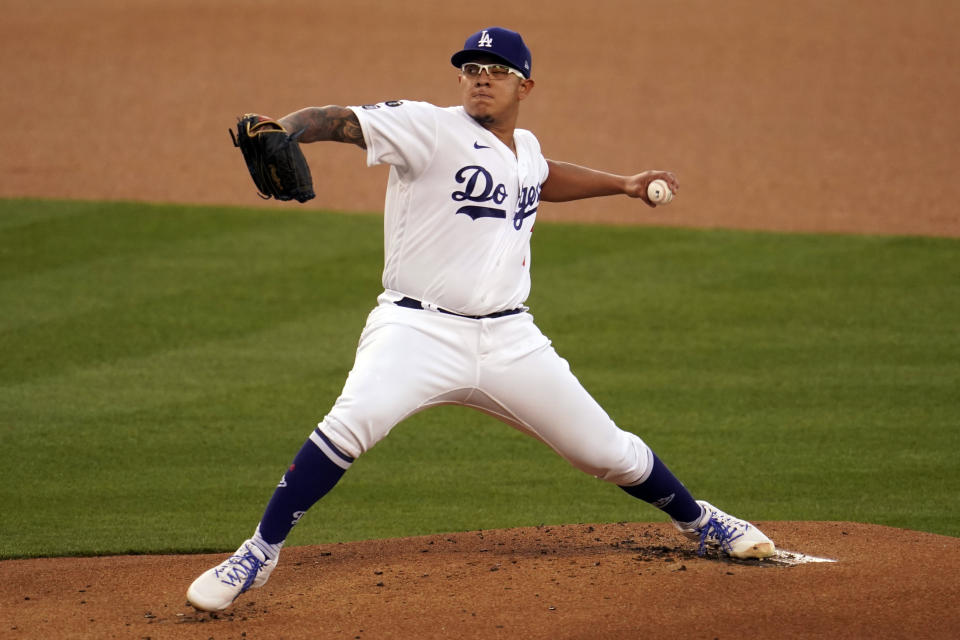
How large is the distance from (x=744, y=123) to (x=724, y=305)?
19.1 feet

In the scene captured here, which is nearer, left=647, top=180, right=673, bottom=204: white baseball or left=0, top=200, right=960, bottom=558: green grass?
left=647, top=180, right=673, bottom=204: white baseball

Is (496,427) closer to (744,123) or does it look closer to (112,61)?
(744,123)

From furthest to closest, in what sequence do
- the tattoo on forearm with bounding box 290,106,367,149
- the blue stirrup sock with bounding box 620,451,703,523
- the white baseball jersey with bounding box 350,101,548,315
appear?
the blue stirrup sock with bounding box 620,451,703,523, the white baseball jersey with bounding box 350,101,548,315, the tattoo on forearm with bounding box 290,106,367,149

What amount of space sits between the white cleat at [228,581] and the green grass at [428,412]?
1.36 m

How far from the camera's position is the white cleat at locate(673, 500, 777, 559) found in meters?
4.75

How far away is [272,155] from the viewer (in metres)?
3.92

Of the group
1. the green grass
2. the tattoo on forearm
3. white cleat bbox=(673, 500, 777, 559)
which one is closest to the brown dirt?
white cleat bbox=(673, 500, 777, 559)

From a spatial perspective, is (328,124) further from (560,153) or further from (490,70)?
(560,153)

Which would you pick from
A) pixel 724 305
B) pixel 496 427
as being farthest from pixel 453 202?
pixel 724 305

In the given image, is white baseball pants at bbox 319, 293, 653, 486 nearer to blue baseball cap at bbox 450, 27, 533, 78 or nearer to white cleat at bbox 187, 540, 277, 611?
white cleat at bbox 187, 540, 277, 611

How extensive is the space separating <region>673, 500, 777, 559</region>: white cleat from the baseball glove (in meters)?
1.90

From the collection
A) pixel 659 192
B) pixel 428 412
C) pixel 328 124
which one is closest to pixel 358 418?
pixel 328 124

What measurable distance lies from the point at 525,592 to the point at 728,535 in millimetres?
832

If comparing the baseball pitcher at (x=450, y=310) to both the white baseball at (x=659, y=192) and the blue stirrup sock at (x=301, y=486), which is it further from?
the white baseball at (x=659, y=192)
